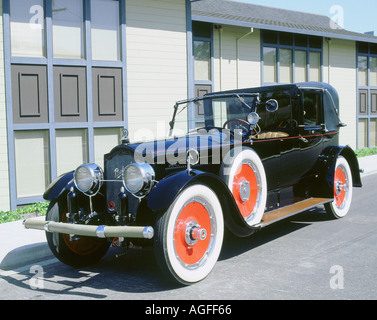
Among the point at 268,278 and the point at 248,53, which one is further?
the point at 248,53

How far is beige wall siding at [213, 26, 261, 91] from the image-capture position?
45.7 feet

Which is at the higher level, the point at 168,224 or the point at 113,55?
the point at 113,55

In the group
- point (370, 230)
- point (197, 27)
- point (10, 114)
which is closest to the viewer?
point (370, 230)

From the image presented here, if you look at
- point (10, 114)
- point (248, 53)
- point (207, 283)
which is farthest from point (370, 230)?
point (248, 53)

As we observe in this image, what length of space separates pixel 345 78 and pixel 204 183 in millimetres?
16291

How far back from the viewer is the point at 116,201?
176 inches

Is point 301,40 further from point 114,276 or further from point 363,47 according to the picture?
point 114,276

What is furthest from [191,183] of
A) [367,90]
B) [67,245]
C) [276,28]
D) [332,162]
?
[367,90]

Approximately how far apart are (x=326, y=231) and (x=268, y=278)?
2142 millimetres

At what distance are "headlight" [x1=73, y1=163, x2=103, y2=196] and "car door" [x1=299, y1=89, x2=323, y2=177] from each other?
2980 millimetres

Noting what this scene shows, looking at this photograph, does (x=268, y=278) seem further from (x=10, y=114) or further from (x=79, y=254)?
(x=10, y=114)

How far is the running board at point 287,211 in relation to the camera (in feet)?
16.0

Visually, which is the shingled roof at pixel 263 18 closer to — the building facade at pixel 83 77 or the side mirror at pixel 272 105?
the building facade at pixel 83 77
